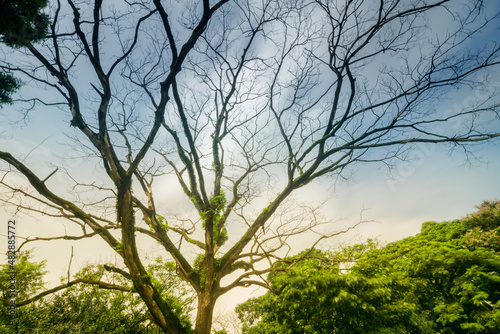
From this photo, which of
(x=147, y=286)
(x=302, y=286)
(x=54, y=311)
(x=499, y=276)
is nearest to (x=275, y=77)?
(x=302, y=286)

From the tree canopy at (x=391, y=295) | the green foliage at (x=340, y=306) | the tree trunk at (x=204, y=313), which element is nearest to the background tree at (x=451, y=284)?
the tree canopy at (x=391, y=295)

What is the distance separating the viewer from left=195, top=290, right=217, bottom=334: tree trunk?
16.9 feet

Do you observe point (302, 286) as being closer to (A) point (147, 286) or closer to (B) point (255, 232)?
(B) point (255, 232)

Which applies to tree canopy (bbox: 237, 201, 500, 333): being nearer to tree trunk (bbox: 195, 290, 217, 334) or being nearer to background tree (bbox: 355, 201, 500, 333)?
background tree (bbox: 355, 201, 500, 333)

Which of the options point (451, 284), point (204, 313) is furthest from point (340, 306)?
point (451, 284)

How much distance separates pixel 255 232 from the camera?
6.35 m

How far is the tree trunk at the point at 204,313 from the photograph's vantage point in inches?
203

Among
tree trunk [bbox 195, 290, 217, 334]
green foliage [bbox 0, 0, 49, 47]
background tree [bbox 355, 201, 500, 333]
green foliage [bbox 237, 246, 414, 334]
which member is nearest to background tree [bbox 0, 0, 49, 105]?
green foliage [bbox 0, 0, 49, 47]

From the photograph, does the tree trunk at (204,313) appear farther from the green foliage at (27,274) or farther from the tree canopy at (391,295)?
the green foliage at (27,274)

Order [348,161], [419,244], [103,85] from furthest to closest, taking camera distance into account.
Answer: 1. [419,244]
2. [348,161]
3. [103,85]

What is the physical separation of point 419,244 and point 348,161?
8939mm

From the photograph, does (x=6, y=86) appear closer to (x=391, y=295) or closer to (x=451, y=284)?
(x=391, y=295)

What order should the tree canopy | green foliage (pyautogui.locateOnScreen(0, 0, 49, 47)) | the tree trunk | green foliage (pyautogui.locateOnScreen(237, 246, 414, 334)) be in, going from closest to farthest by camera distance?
1. green foliage (pyautogui.locateOnScreen(0, 0, 49, 47))
2. green foliage (pyautogui.locateOnScreen(237, 246, 414, 334))
3. the tree canopy
4. the tree trunk

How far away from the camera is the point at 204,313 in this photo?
5.31m
